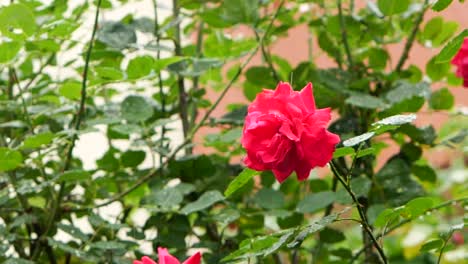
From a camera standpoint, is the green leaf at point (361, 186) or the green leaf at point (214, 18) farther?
the green leaf at point (214, 18)

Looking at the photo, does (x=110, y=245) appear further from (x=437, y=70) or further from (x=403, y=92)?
(x=437, y=70)

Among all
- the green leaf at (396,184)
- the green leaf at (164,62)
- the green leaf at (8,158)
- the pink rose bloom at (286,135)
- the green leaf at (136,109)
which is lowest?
the green leaf at (396,184)

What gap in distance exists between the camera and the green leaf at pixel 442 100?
142 centimetres

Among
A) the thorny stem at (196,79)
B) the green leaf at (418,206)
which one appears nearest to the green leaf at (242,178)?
the green leaf at (418,206)

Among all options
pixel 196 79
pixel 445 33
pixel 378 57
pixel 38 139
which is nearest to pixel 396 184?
pixel 378 57

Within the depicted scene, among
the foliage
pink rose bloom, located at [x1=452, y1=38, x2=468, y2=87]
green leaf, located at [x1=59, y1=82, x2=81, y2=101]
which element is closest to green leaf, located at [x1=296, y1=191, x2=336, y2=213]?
the foliage

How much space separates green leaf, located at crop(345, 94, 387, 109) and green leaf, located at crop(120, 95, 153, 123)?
0.27 metres

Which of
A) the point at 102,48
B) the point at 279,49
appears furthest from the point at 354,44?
the point at 279,49

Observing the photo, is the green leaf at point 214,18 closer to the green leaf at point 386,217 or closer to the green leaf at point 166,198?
the green leaf at point 166,198

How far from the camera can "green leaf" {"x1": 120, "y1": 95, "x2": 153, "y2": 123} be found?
4.01 feet

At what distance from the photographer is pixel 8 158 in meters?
1.09

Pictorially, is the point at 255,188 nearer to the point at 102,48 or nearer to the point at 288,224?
the point at 288,224

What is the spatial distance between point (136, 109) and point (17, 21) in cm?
24

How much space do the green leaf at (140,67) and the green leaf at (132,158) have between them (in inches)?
10.1
